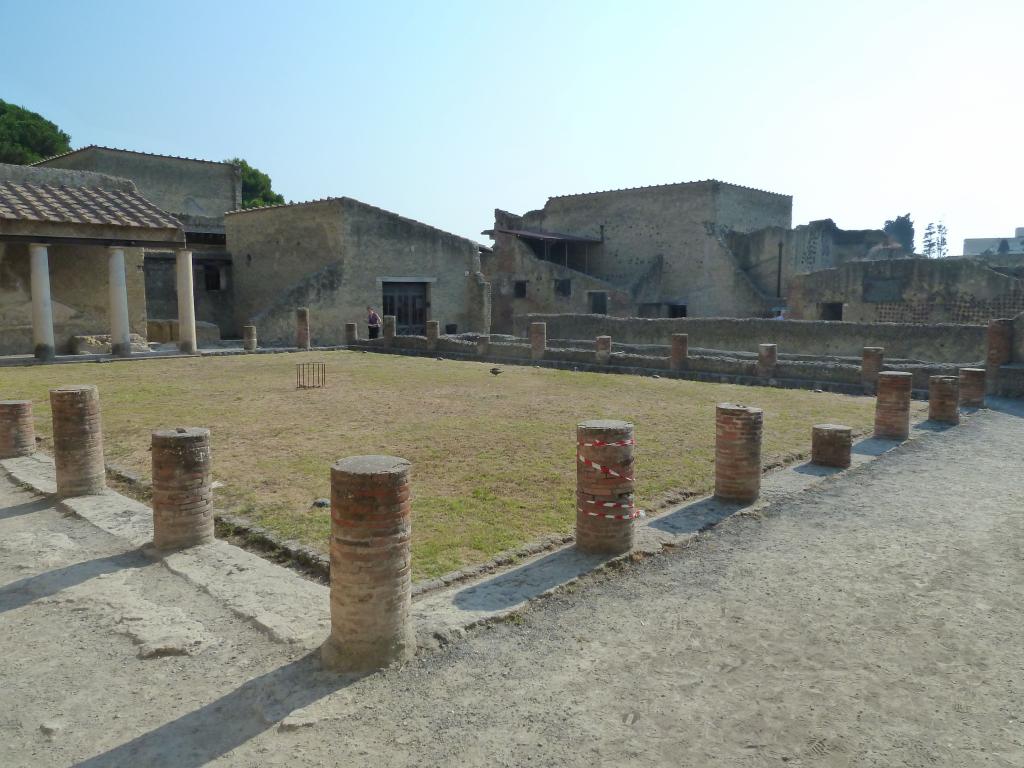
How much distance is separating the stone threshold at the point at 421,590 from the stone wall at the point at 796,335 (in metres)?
11.3

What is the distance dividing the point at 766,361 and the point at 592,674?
12290 mm

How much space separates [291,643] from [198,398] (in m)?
9.01

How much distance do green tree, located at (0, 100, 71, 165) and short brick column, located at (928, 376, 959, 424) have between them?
1462 inches

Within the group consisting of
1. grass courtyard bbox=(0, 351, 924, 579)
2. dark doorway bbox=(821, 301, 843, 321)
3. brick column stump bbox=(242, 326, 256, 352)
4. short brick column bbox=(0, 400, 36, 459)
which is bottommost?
grass courtyard bbox=(0, 351, 924, 579)

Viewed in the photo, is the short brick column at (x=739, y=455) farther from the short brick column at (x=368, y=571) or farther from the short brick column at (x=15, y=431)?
the short brick column at (x=15, y=431)

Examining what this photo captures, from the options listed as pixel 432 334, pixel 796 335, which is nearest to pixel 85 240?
pixel 432 334

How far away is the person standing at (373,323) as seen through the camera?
24.3 metres

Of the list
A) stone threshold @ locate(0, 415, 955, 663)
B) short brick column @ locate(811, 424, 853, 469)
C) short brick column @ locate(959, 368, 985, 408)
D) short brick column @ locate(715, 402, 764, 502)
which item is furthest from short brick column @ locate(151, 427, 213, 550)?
short brick column @ locate(959, 368, 985, 408)

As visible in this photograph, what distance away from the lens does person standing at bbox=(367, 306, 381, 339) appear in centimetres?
2428

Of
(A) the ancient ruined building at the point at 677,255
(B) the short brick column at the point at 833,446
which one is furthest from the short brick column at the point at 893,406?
(A) the ancient ruined building at the point at 677,255

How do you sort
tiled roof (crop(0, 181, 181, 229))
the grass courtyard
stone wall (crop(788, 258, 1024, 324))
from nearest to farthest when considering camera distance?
the grass courtyard, tiled roof (crop(0, 181, 181, 229)), stone wall (crop(788, 258, 1024, 324))

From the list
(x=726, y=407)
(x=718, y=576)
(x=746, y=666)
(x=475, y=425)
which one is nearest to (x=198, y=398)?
(x=475, y=425)

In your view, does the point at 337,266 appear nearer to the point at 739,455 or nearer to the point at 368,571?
the point at 739,455

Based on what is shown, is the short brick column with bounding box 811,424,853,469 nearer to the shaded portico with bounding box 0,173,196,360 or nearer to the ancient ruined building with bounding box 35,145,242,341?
the shaded portico with bounding box 0,173,196,360
